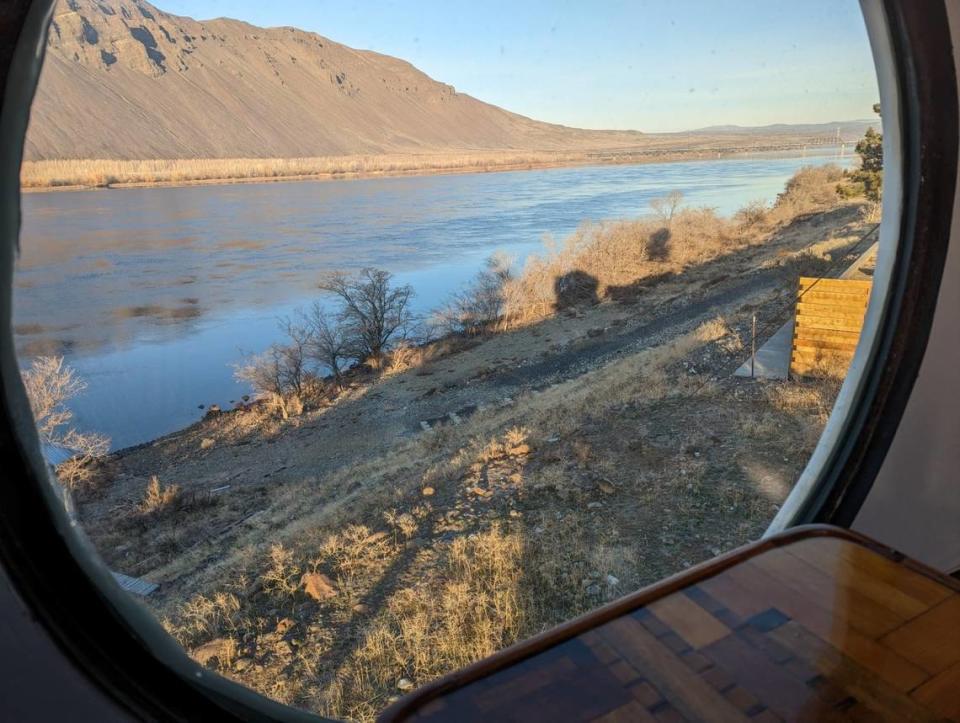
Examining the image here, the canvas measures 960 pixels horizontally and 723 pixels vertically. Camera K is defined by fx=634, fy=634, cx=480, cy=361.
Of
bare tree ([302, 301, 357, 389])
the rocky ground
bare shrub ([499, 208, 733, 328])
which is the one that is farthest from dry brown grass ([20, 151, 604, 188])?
bare shrub ([499, 208, 733, 328])

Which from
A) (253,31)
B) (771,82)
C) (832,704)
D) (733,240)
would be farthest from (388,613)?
(733,240)

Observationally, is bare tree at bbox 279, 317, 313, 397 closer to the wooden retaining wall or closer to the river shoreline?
the river shoreline

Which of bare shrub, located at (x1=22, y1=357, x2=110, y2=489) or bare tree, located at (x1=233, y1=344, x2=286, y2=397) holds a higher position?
bare shrub, located at (x1=22, y1=357, x2=110, y2=489)

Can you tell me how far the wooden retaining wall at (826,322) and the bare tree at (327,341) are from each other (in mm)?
1820

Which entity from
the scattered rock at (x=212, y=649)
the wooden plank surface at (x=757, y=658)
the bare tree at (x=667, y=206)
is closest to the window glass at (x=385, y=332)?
the scattered rock at (x=212, y=649)

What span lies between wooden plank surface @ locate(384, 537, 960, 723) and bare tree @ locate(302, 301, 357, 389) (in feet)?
6.92

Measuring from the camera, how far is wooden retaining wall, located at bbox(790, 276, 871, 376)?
205cm

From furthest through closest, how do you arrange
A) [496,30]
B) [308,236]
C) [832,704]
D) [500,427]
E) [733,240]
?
[733,240] → [500,427] → [308,236] → [496,30] → [832,704]

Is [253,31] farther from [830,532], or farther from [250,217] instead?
[830,532]

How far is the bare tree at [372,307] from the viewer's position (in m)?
2.70

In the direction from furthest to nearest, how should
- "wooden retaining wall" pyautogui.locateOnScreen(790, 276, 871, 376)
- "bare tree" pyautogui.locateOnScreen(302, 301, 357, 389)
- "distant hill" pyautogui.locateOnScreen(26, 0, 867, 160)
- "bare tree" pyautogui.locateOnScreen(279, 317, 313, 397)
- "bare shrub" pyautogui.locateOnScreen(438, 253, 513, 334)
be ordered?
"bare shrub" pyautogui.locateOnScreen(438, 253, 513, 334) → "bare tree" pyautogui.locateOnScreen(302, 301, 357, 389) → "bare tree" pyautogui.locateOnScreen(279, 317, 313, 397) → "wooden retaining wall" pyautogui.locateOnScreen(790, 276, 871, 376) → "distant hill" pyautogui.locateOnScreen(26, 0, 867, 160)

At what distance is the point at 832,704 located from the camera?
485mm

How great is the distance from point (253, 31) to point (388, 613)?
1.54 m

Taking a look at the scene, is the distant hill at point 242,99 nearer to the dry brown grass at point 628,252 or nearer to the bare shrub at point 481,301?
the bare shrub at point 481,301
